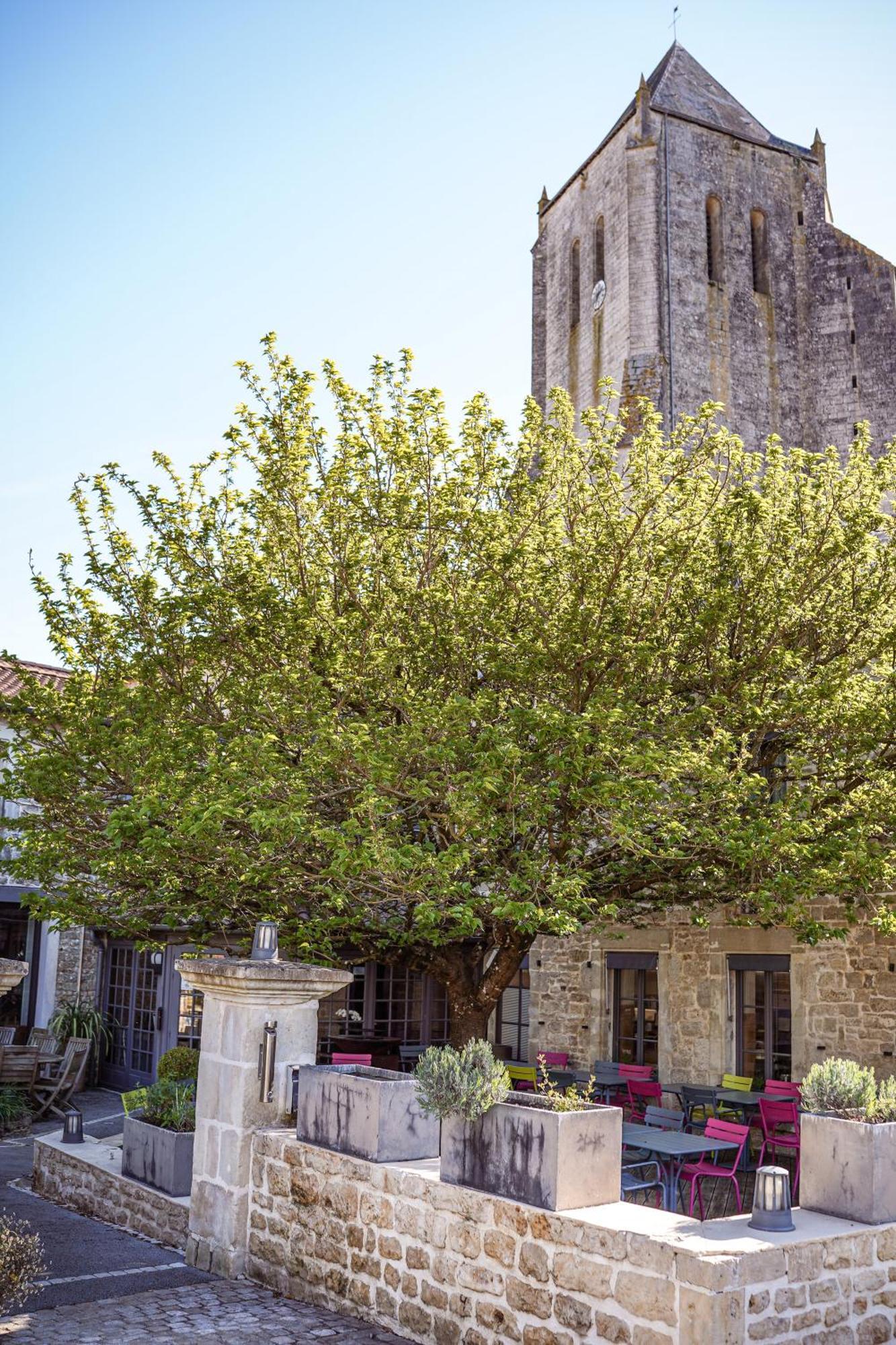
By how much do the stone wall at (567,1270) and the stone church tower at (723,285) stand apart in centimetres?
1932

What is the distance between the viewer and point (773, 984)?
13.8 m

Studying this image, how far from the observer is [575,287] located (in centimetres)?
2700

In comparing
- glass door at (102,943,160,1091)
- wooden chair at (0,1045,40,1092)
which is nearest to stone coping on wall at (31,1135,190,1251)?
wooden chair at (0,1045,40,1092)

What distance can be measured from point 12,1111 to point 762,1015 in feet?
31.2

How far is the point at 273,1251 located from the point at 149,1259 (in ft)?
4.14

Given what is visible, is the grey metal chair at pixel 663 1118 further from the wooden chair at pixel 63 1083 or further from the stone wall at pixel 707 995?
the wooden chair at pixel 63 1083

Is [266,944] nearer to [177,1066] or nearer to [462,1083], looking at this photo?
[462,1083]

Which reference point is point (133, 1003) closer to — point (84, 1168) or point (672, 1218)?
point (84, 1168)

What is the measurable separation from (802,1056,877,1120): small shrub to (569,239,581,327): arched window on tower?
23046mm

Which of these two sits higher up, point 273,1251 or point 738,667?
point 738,667

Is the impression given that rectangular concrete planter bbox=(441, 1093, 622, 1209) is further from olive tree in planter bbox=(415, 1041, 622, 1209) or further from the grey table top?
the grey table top

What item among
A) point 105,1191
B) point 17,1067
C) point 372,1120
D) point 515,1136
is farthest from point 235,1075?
point 17,1067

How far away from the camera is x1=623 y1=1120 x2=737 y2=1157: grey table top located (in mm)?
8156

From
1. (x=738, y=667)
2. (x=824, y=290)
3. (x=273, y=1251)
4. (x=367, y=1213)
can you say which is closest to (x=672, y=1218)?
(x=367, y=1213)
